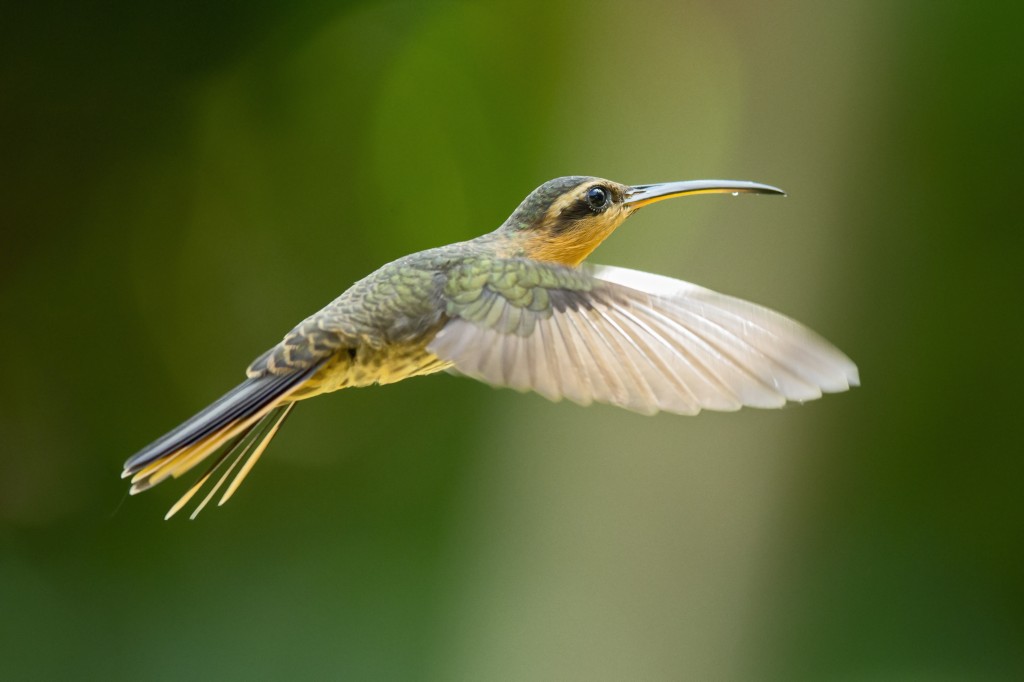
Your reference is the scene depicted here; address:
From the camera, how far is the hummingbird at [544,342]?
87 centimetres

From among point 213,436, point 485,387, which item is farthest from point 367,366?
point 485,387

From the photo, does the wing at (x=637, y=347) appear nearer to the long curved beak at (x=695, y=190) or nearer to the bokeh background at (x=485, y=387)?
the long curved beak at (x=695, y=190)

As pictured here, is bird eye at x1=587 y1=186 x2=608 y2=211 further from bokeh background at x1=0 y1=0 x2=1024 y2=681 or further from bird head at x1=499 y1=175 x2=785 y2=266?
bokeh background at x1=0 y1=0 x2=1024 y2=681

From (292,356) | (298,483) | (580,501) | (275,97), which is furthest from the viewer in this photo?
(275,97)

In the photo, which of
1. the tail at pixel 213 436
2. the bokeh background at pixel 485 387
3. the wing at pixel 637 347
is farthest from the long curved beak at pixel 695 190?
the bokeh background at pixel 485 387

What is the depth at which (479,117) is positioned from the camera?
306 centimetres

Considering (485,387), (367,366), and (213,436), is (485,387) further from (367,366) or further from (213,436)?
(213,436)

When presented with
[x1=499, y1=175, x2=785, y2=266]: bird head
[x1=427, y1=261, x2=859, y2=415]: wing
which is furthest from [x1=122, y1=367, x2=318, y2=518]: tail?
[x1=499, y1=175, x2=785, y2=266]: bird head

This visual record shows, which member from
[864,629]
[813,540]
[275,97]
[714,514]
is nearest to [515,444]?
[714,514]

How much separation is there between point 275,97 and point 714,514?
180cm

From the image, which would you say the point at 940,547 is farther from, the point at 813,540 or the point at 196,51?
the point at 196,51

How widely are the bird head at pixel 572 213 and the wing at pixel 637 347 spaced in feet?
0.58

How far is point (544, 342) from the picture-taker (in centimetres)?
100

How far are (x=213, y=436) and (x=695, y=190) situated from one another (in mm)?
565
